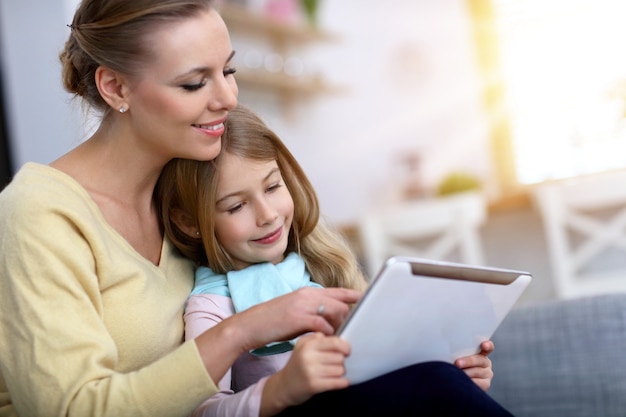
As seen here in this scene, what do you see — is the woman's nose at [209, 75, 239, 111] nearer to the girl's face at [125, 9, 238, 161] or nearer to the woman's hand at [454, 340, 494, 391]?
the girl's face at [125, 9, 238, 161]

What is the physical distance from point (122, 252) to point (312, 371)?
1.20 ft

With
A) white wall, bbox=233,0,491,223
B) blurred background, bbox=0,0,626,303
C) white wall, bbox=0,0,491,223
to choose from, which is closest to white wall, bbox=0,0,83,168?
blurred background, bbox=0,0,626,303

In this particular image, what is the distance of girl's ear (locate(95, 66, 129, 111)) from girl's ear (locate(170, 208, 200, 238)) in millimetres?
199

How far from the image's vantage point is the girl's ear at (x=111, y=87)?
118 centimetres

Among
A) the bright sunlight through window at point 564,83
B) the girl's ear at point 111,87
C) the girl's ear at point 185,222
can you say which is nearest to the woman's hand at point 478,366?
the girl's ear at point 185,222

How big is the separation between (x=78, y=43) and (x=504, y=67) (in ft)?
11.0

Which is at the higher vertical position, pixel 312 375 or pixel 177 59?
pixel 177 59

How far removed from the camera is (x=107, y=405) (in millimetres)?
947

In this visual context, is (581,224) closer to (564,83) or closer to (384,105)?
(564,83)

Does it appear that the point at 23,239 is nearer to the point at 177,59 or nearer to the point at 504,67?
the point at 177,59

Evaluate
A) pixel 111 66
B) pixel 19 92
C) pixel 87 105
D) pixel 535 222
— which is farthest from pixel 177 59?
pixel 535 222

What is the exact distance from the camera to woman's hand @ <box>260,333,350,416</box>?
924 millimetres

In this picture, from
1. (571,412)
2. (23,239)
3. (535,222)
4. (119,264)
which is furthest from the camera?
(535,222)

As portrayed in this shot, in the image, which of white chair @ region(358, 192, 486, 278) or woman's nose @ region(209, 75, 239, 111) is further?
white chair @ region(358, 192, 486, 278)
